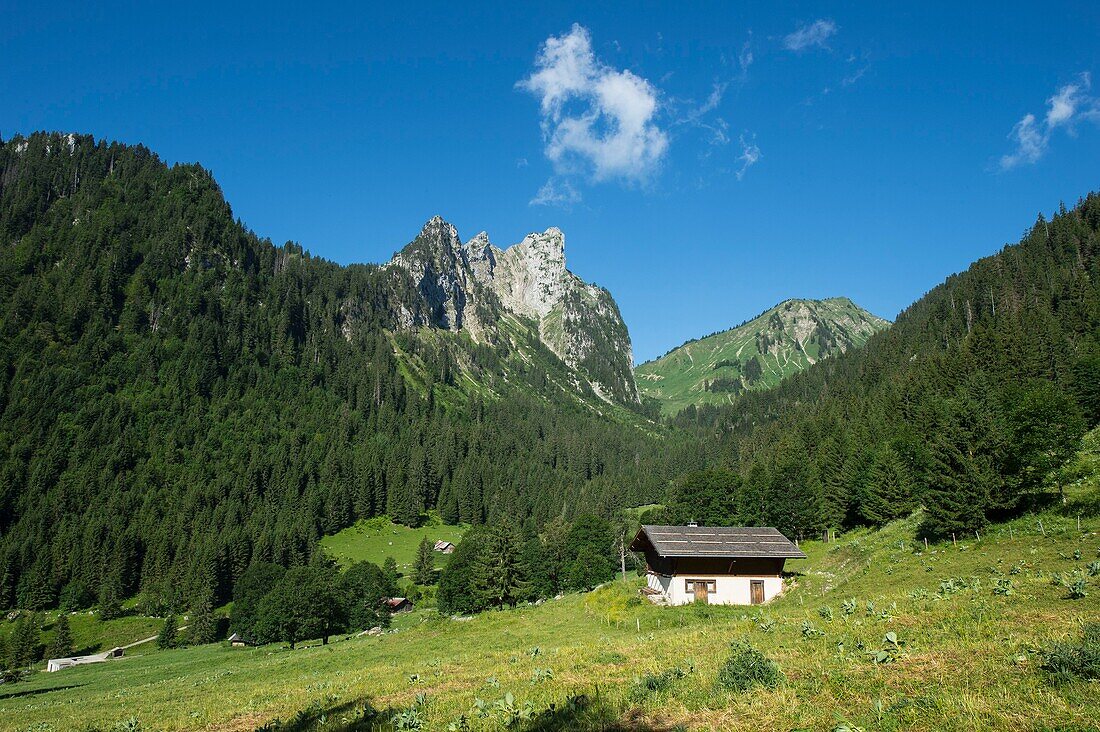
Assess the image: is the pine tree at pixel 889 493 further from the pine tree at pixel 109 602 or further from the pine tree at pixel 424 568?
the pine tree at pixel 109 602

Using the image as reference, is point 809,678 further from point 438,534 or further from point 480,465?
point 480,465

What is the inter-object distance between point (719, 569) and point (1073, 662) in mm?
42343

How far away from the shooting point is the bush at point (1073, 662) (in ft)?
31.3

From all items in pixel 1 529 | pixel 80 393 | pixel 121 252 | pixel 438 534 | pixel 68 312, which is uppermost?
pixel 121 252

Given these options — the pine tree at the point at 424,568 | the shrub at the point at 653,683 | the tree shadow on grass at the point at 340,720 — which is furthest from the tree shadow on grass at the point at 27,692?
the pine tree at the point at 424,568

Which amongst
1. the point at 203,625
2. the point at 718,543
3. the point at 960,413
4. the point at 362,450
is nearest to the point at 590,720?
the point at 718,543

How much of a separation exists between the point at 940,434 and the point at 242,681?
181 feet

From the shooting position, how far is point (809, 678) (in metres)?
12.6

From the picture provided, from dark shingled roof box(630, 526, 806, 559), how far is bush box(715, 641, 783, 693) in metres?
35.9

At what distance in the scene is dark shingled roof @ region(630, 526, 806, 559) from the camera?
48.9 meters

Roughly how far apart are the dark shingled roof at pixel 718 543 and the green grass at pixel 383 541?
8456cm

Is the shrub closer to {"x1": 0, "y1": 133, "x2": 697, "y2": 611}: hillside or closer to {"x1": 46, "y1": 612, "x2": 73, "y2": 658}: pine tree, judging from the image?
{"x1": 46, "y1": 612, "x2": 73, "y2": 658}: pine tree

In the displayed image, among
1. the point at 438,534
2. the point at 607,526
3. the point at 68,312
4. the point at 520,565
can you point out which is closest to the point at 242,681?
the point at 520,565

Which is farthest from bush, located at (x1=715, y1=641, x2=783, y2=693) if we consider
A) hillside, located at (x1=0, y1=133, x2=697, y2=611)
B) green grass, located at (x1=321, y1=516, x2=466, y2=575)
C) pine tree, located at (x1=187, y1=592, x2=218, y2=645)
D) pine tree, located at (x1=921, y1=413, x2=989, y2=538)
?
hillside, located at (x1=0, y1=133, x2=697, y2=611)
